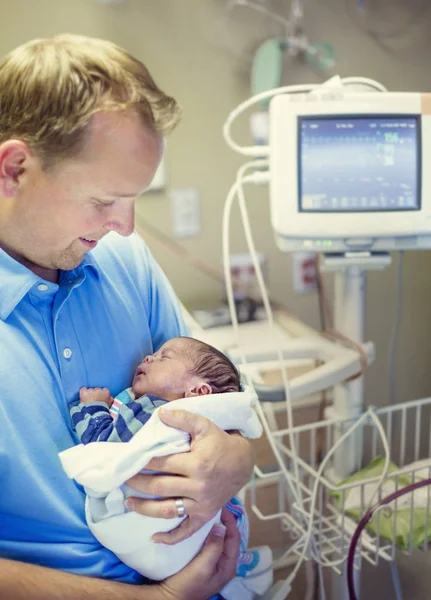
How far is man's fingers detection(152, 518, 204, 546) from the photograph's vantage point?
875 mm

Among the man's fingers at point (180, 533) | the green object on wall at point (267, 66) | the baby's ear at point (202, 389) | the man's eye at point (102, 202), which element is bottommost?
the man's fingers at point (180, 533)

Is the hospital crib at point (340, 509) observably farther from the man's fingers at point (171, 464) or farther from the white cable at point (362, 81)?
the white cable at point (362, 81)

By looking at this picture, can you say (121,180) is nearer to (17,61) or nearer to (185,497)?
(17,61)

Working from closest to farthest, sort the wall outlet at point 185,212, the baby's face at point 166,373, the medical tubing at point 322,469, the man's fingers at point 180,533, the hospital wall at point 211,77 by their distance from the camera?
the man's fingers at point 180,533 → the baby's face at point 166,373 → the medical tubing at point 322,469 → the hospital wall at point 211,77 → the wall outlet at point 185,212

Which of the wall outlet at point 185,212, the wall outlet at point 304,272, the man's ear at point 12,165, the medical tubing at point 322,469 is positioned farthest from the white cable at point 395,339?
the man's ear at point 12,165

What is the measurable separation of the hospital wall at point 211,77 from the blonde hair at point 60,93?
1.00 meters

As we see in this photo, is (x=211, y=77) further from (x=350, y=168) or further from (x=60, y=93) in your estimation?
(x=60, y=93)

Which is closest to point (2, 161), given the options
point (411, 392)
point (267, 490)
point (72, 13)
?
point (72, 13)

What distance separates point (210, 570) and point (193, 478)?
0.17m

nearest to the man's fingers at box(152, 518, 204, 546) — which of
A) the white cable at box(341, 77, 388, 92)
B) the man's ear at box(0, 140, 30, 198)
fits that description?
the man's ear at box(0, 140, 30, 198)

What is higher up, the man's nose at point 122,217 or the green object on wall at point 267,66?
the green object on wall at point 267,66

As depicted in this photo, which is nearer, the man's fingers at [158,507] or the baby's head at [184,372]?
the man's fingers at [158,507]

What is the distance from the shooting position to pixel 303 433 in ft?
5.61

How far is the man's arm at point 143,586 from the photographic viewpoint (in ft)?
2.60
